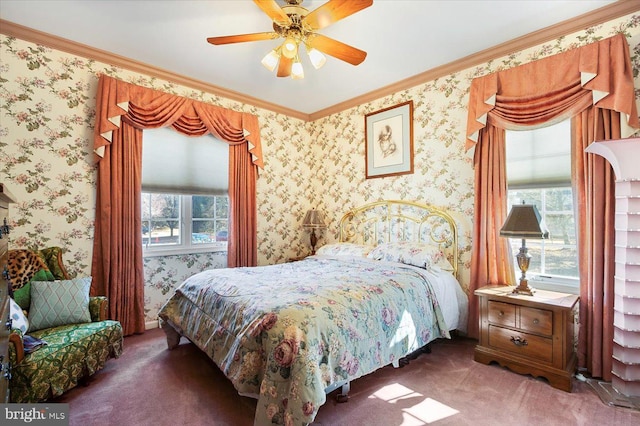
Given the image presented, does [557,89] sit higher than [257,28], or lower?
lower

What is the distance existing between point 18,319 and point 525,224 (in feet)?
11.6

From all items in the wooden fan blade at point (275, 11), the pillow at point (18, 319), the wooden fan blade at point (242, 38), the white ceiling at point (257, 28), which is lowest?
the pillow at point (18, 319)

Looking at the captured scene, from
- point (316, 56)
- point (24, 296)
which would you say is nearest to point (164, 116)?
point (316, 56)

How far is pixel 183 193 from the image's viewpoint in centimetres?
346

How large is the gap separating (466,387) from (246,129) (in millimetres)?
3469

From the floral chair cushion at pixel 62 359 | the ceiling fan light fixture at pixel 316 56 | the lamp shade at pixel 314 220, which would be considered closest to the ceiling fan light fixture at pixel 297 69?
the ceiling fan light fixture at pixel 316 56

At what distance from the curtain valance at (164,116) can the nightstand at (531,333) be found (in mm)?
3062

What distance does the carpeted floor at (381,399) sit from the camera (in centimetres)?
178

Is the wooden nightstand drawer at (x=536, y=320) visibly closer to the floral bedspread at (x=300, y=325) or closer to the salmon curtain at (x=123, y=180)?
the floral bedspread at (x=300, y=325)

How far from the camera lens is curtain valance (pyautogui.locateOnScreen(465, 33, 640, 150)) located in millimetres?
2156

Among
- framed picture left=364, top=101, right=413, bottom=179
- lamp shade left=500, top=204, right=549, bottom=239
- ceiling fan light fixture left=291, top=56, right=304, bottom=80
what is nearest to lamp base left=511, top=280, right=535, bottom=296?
lamp shade left=500, top=204, right=549, bottom=239

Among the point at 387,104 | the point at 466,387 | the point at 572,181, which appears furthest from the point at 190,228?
the point at 572,181

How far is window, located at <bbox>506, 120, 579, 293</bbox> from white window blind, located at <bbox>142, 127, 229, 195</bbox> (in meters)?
3.12

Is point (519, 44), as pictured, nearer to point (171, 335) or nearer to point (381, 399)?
point (381, 399)
